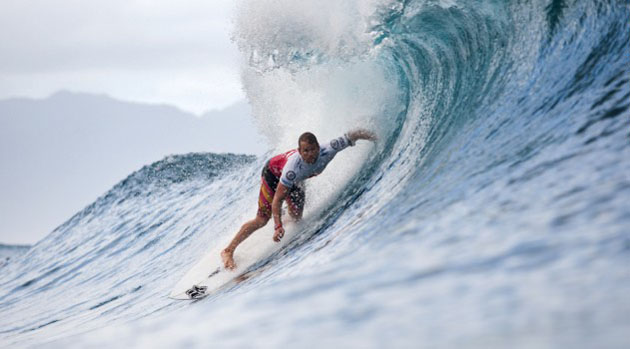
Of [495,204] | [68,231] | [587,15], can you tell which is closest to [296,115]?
[587,15]

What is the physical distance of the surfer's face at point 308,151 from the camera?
518cm

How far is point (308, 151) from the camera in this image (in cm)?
521

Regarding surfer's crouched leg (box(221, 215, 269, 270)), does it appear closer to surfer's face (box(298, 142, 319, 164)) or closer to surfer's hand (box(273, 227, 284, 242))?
surfer's hand (box(273, 227, 284, 242))

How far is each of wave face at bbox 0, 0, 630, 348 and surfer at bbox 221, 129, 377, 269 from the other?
0.30 metres

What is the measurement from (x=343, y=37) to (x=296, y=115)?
1525mm

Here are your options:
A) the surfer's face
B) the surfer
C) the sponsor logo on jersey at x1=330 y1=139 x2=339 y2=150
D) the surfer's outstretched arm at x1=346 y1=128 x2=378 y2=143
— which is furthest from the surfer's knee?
the surfer's outstretched arm at x1=346 y1=128 x2=378 y2=143

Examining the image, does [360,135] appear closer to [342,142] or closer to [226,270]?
[342,142]

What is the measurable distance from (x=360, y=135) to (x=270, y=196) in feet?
3.52

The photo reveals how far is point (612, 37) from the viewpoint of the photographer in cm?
499

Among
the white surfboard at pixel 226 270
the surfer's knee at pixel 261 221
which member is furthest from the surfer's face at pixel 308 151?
the white surfboard at pixel 226 270

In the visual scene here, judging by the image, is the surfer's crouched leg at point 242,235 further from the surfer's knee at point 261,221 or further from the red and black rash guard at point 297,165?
the red and black rash guard at point 297,165

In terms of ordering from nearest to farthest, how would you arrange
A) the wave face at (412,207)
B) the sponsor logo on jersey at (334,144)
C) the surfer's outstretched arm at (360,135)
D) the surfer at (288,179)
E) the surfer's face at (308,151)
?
the wave face at (412,207) → the surfer's face at (308,151) → the surfer at (288,179) → the sponsor logo on jersey at (334,144) → the surfer's outstretched arm at (360,135)

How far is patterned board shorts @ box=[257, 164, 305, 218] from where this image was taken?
5.67 meters

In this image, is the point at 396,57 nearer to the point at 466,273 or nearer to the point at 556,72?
the point at 556,72
